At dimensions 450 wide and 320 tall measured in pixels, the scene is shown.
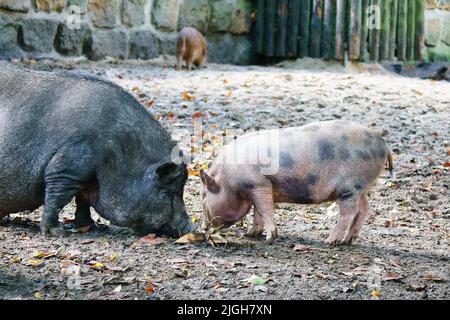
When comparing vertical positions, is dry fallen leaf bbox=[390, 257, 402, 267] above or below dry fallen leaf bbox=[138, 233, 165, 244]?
below

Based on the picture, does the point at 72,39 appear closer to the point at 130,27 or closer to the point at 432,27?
the point at 130,27

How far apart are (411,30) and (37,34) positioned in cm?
599

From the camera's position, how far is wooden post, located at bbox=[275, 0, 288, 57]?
1252cm

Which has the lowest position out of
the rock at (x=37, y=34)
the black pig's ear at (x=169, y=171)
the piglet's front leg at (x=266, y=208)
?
the piglet's front leg at (x=266, y=208)

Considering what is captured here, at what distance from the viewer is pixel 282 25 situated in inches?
494

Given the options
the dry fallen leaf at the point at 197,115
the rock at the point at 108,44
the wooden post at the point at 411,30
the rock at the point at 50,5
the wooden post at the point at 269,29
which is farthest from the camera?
the wooden post at the point at 411,30

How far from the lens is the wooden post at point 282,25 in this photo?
1252 centimetres

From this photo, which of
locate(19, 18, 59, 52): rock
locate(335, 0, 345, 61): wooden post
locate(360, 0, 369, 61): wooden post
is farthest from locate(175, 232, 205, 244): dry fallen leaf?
Answer: locate(360, 0, 369, 61): wooden post

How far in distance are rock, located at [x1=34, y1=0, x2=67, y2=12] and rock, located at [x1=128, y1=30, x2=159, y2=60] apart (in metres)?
1.29

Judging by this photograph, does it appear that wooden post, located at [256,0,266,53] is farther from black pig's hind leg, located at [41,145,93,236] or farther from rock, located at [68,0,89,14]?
black pig's hind leg, located at [41,145,93,236]

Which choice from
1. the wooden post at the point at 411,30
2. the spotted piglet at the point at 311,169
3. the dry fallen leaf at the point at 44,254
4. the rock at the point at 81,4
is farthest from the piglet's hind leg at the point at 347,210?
the wooden post at the point at 411,30

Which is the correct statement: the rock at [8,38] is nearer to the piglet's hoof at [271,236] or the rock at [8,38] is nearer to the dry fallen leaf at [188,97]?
the dry fallen leaf at [188,97]

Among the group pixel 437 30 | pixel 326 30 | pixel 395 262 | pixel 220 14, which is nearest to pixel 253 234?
pixel 395 262
